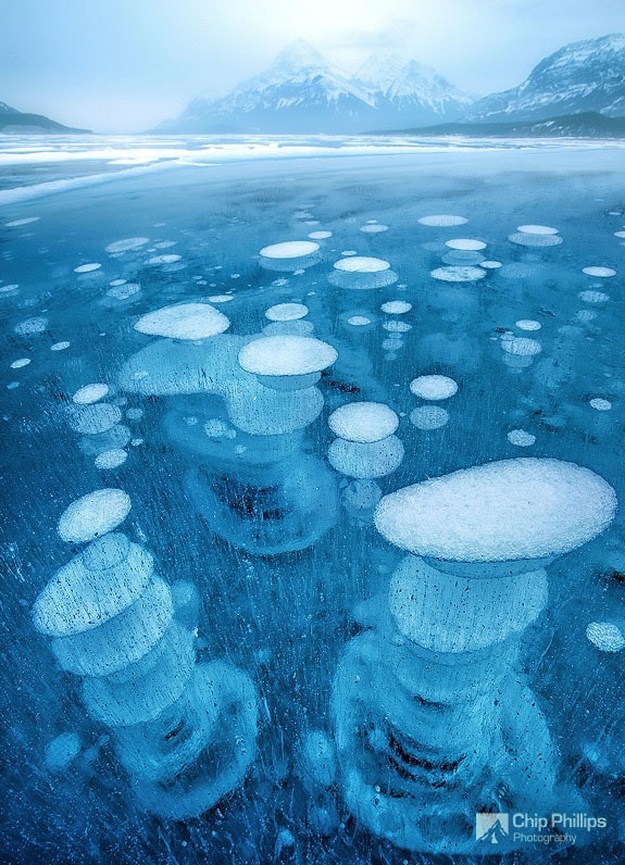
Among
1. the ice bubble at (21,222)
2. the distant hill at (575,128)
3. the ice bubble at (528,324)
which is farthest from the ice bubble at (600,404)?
the distant hill at (575,128)

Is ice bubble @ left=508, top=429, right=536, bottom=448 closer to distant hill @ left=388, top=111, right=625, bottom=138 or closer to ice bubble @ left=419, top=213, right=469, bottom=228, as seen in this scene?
ice bubble @ left=419, top=213, right=469, bottom=228

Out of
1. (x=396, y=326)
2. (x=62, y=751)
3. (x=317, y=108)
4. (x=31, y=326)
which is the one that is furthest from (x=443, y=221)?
(x=317, y=108)

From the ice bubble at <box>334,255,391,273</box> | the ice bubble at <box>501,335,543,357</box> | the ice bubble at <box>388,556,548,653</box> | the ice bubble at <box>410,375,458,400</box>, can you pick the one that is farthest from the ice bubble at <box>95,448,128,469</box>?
the ice bubble at <box>334,255,391,273</box>

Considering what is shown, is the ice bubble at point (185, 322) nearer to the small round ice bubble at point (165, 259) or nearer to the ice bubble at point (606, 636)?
the small round ice bubble at point (165, 259)

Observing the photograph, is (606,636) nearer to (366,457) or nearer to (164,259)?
(366,457)

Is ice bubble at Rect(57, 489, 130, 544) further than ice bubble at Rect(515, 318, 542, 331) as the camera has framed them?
No

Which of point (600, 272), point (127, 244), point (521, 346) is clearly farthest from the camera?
point (127, 244)
